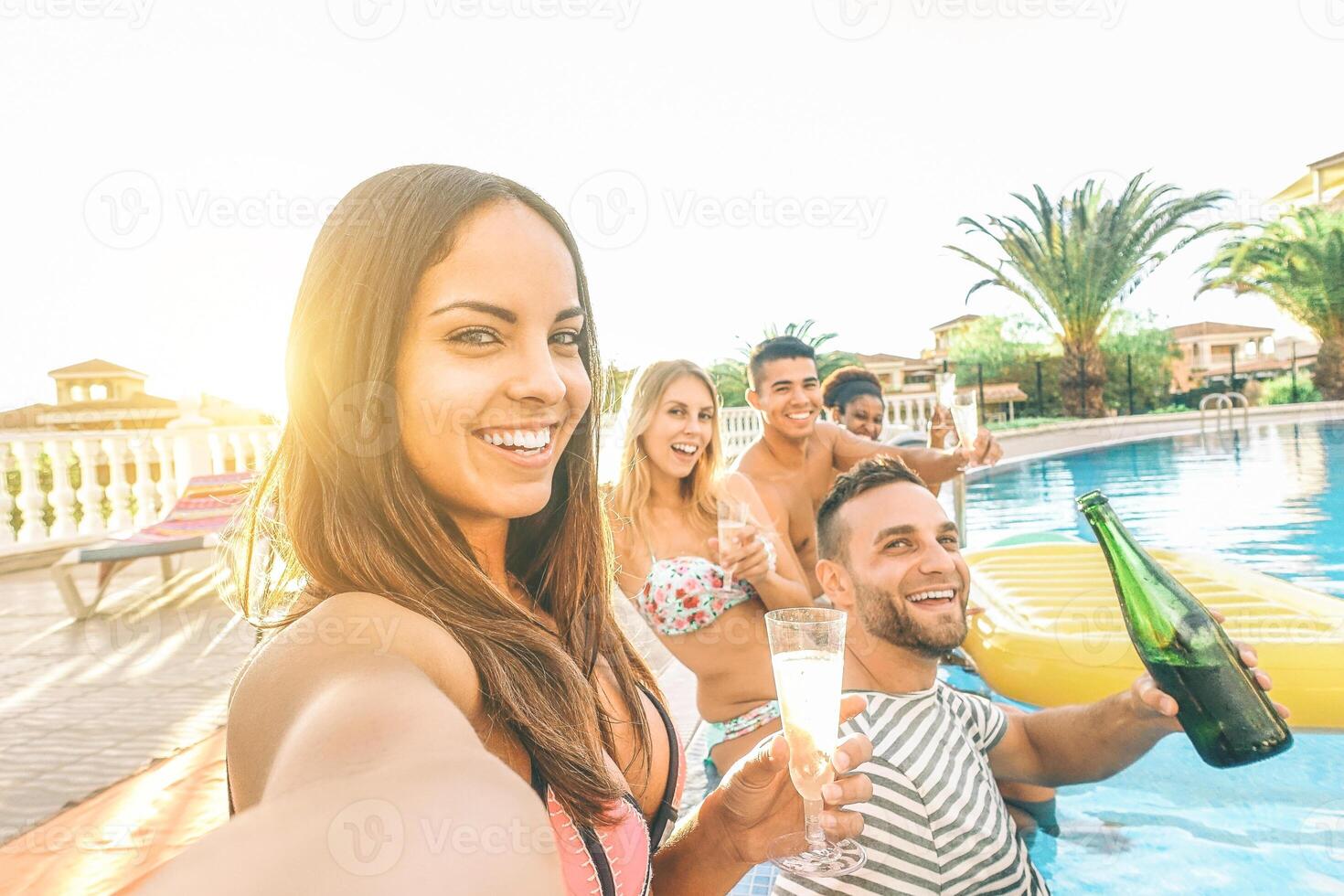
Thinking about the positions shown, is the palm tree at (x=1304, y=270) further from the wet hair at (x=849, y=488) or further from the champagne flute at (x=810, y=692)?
the champagne flute at (x=810, y=692)

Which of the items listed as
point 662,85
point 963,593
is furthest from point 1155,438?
point 963,593

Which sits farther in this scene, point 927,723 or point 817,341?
point 817,341

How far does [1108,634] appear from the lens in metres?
4.25

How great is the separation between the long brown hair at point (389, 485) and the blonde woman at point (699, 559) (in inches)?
82.5

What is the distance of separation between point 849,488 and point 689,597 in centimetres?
137

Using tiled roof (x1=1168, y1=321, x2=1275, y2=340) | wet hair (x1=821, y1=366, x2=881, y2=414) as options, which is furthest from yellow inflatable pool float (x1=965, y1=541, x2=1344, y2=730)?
tiled roof (x1=1168, y1=321, x2=1275, y2=340)

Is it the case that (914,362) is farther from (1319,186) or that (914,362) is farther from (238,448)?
(238,448)

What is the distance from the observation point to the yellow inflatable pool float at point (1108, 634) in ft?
12.0

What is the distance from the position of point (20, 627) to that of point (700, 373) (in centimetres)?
587

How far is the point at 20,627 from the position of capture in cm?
647

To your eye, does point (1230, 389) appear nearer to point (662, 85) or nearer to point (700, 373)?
point (662, 85)

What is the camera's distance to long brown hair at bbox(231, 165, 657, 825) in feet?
3.90

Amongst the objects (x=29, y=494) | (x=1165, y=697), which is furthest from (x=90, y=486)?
(x=1165, y=697)

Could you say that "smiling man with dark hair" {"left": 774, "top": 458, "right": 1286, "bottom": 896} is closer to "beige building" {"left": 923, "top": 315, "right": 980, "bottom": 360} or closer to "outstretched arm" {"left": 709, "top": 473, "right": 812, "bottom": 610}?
"outstretched arm" {"left": 709, "top": 473, "right": 812, "bottom": 610}
